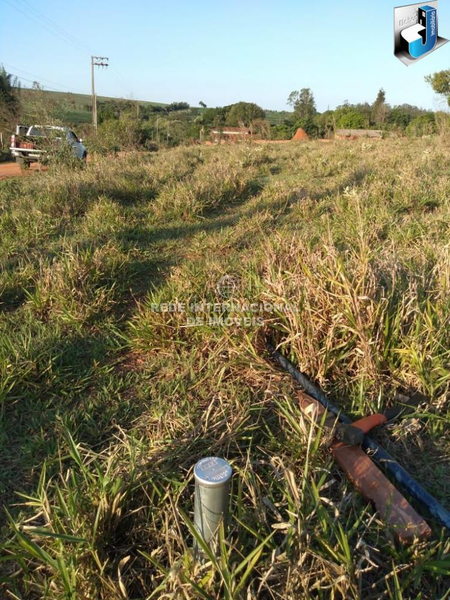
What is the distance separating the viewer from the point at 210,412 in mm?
1974

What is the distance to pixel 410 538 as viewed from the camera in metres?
1.38

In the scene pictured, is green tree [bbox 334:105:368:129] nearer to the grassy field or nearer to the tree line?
the tree line

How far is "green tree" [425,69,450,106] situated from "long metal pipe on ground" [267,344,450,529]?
74.8 ft

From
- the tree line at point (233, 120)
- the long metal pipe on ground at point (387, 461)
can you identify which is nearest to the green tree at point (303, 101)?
the tree line at point (233, 120)

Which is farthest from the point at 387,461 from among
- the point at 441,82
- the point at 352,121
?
the point at 352,121

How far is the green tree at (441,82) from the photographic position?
795 inches

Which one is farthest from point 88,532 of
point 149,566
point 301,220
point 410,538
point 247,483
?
point 301,220

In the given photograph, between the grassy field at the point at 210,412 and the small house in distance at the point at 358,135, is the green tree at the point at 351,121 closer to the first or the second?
the small house in distance at the point at 358,135

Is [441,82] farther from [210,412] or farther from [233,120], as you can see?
[210,412]

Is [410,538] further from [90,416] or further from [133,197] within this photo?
[133,197]

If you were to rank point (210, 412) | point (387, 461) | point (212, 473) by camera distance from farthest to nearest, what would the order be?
point (210, 412), point (387, 461), point (212, 473)

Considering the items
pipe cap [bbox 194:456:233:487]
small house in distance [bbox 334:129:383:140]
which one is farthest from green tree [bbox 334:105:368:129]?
pipe cap [bbox 194:456:233:487]

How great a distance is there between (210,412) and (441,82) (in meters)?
23.9

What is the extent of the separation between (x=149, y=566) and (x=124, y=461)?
0.38 metres
